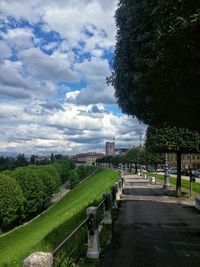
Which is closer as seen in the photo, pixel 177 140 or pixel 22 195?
pixel 177 140

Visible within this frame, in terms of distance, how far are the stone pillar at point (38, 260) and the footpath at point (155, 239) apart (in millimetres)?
5518

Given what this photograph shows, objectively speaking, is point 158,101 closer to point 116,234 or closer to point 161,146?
point 116,234

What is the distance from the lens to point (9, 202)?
62.9 meters

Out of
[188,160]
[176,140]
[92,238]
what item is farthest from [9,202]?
[188,160]

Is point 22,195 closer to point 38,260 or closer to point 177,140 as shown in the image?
point 177,140

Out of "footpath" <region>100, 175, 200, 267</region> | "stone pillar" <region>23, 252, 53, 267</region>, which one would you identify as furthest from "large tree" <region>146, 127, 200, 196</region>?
"stone pillar" <region>23, 252, 53, 267</region>

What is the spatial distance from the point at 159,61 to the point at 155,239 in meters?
6.85

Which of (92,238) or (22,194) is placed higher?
(92,238)

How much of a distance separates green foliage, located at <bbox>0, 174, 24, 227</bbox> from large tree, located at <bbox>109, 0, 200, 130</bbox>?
46.9 metres

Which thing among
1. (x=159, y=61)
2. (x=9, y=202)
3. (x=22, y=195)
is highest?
(x=159, y=61)

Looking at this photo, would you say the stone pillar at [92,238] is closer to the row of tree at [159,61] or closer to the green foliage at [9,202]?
the row of tree at [159,61]

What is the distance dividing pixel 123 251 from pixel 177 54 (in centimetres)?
593

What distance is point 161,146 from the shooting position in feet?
119

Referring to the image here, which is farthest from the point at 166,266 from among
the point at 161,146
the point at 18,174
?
the point at 18,174
